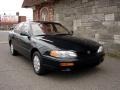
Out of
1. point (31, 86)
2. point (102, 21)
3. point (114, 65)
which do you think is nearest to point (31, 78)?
point (31, 86)

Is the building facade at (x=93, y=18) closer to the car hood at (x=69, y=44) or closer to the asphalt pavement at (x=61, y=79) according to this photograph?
the asphalt pavement at (x=61, y=79)

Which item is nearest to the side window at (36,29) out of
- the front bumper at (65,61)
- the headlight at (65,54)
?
the front bumper at (65,61)

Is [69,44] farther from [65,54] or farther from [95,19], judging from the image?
[95,19]

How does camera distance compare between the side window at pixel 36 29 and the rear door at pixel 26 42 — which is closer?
the rear door at pixel 26 42

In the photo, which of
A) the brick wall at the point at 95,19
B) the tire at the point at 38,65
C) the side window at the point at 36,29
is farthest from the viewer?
the brick wall at the point at 95,19

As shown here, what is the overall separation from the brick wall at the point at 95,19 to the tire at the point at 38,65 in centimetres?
373

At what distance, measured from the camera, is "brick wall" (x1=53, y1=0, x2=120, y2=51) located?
8609mm

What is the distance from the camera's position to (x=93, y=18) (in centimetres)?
964

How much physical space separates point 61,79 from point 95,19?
4546mm

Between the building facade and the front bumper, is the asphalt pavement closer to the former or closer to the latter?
the front bumper

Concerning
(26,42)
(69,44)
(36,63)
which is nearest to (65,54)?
(69,44)

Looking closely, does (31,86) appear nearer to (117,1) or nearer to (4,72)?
(4,72)

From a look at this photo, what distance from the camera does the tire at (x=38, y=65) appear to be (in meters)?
5.89

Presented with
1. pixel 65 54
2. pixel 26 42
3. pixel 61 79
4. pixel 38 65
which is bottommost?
pixel 61 79
